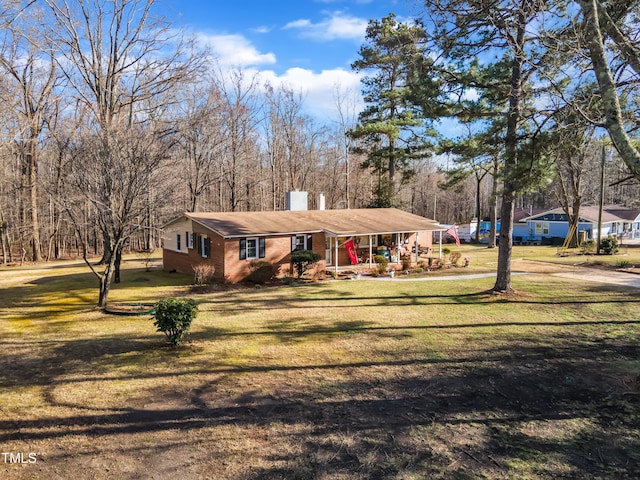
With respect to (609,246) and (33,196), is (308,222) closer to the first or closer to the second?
(33,196)

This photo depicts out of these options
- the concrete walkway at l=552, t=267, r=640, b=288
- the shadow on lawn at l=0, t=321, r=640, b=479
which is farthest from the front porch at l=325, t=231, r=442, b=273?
the shadow on lawn at l=0, t=321, r=640, b=479

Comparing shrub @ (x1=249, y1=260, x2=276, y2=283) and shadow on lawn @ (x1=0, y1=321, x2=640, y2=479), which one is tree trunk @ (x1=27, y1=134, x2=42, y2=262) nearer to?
shrub @ (x1=249, y1=260, x2=276, y2=283)

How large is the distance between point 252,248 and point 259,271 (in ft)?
3.89

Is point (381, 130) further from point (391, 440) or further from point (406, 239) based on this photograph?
point (391, 440)

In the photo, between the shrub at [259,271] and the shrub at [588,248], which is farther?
the shrub at [588,248]

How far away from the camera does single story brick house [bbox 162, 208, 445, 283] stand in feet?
58.9

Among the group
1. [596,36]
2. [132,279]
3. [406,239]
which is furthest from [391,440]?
[406,239]

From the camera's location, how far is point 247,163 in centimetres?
4016

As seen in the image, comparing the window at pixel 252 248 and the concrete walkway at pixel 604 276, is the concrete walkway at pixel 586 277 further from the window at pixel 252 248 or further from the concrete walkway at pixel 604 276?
the window at pixel 252 248

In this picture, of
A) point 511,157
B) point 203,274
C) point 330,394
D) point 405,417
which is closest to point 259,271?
point 203,274

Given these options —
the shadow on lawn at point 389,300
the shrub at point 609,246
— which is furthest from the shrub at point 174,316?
the shrub at point 609,246

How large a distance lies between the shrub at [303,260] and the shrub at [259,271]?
4.57 feet

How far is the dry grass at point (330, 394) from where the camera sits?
477cm

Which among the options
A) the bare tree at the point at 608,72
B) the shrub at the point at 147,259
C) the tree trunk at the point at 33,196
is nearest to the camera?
the bare tree at the point at 608,72
